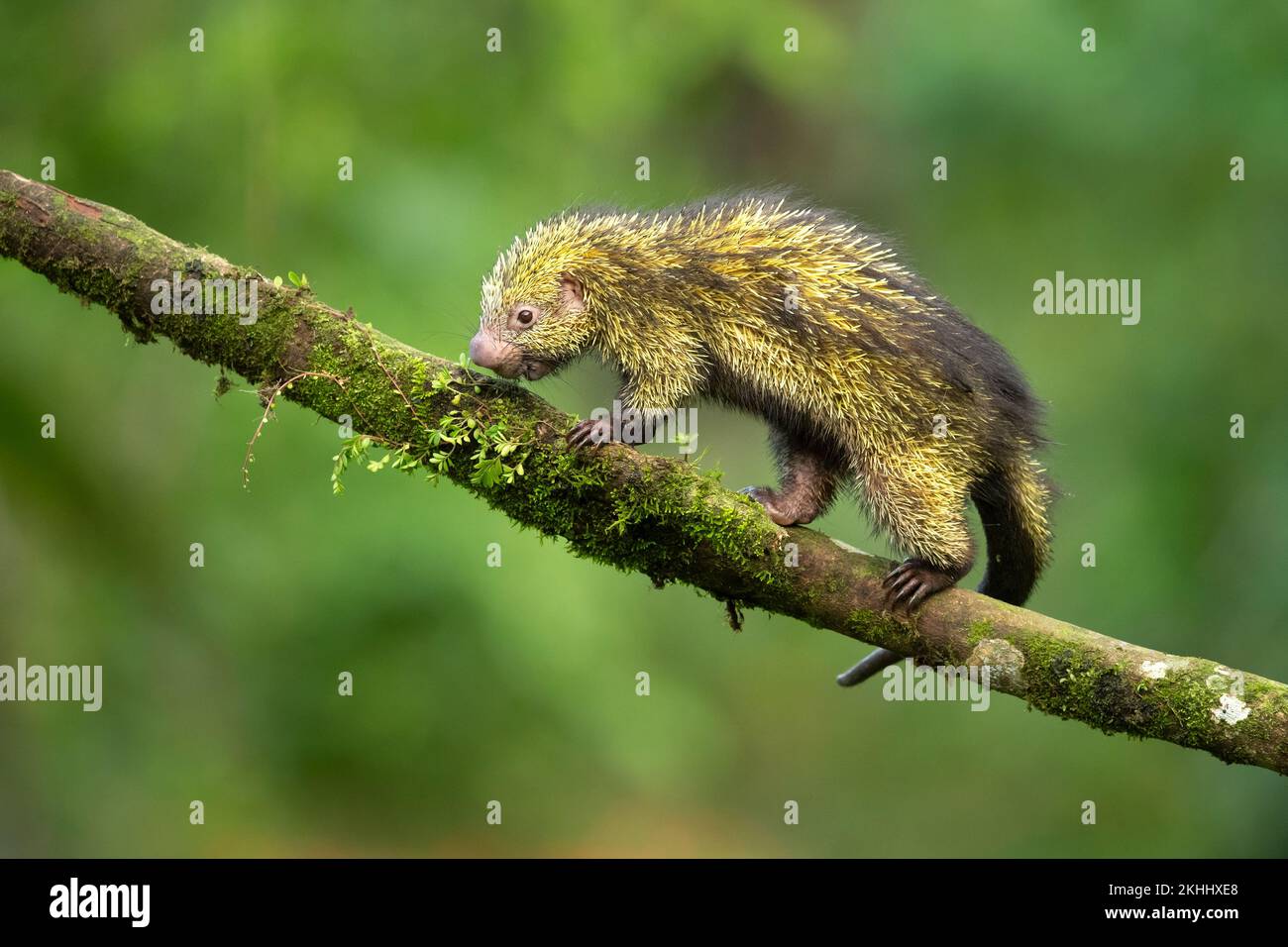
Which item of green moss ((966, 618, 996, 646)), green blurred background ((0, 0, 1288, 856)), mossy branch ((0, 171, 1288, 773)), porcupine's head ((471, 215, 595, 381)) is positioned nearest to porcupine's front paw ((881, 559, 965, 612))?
mossy branch ((0, 171, 1288, 773))

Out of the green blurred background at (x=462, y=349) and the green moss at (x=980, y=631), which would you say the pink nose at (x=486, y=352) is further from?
the green moss at (x=980, y=631)

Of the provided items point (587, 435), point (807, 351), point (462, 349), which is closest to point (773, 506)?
point (807, 351)

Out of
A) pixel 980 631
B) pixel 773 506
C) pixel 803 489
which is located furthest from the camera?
pixel 803 489

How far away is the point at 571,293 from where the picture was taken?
6883 millimetres

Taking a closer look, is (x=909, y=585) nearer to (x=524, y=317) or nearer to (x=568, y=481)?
(x=568, y=481)

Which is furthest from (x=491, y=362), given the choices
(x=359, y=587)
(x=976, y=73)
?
(x=976, y=73)

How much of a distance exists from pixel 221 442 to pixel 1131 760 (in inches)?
471

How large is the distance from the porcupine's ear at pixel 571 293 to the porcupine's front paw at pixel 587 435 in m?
0.91

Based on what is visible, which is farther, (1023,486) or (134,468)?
(134,468)

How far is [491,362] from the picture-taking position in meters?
6.75

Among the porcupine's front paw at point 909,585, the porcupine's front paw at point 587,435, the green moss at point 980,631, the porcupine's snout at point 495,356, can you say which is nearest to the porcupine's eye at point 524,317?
the porcupine's snout at point 495,356

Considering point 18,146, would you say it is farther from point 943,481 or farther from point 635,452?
point 943,481

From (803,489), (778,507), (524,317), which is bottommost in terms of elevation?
(778,507)

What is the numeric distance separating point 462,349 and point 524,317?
458 cm
